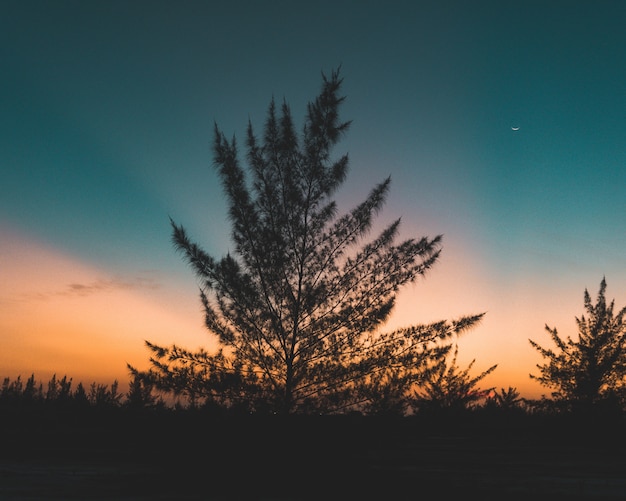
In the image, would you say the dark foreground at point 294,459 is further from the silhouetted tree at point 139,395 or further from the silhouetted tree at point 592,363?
the silhouetted tree at point 592,363

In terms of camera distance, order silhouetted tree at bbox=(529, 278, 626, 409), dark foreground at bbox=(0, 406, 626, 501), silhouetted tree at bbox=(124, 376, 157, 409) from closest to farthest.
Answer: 1. dark foreground at bbox=(0, 406, 626, 501)
2. silhouetted tree at bbox=(124, 376, 157, 409)
3. silhouetted tree at bbox=(529, 278, 626, 409)

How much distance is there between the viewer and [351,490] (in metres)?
4.22

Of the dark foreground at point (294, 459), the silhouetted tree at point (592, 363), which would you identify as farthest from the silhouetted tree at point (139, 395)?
the silhouetted tree at point (592, 363)

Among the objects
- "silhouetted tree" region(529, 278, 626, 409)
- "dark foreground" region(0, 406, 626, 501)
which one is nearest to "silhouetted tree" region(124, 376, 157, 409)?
A: "dark foreground" region(0, 406, 626, 501)

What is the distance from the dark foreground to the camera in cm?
406

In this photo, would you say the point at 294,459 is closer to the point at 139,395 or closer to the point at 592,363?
the point at 139,395

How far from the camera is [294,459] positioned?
6645 mm

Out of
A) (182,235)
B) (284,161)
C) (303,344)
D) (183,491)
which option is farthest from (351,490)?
(284,161)

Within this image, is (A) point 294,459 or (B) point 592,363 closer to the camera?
(A) point 294,459

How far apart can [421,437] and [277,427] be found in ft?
13.0

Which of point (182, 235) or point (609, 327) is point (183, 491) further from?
point (609, 327)

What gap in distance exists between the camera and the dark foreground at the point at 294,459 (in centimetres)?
406

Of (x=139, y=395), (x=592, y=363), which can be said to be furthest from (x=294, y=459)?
(x=592, y=363)

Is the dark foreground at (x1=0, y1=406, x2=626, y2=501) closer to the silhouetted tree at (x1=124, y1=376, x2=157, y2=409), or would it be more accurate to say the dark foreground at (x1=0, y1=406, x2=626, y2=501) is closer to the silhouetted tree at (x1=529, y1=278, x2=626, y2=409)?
the silhouetted tree at (x1=124, y1=376, x2=157, y2=409)
